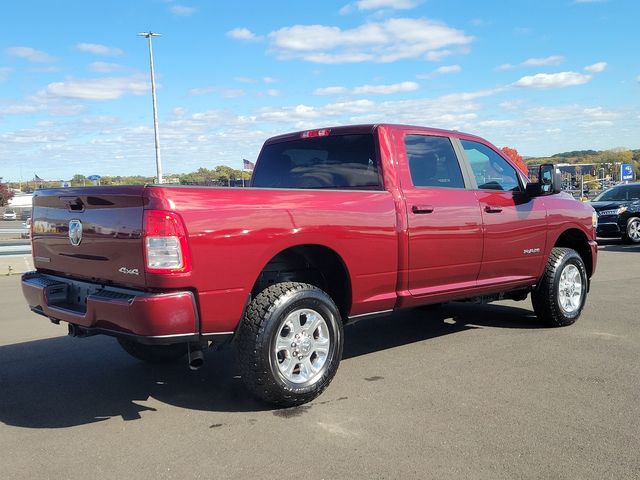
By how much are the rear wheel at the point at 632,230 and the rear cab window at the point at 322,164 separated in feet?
43.9

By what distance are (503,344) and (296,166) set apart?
2653mm

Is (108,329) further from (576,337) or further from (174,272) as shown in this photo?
(576,337)

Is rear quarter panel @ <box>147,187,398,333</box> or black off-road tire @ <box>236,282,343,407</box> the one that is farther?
black off-road tire @ <box>236,282,343,407</box>

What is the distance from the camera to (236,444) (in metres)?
3.59

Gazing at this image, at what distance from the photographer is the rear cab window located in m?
5.07

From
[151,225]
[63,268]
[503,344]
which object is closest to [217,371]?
[63,268]

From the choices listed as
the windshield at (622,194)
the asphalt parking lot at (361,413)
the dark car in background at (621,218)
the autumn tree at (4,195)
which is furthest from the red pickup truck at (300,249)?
the autumn tree at (4,195)

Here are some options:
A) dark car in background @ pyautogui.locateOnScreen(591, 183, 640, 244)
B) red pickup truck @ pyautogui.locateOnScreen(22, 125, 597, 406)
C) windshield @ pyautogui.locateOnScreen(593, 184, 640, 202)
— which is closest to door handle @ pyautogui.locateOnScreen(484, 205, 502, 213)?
red pickup truck @ pyautogui.locateOnScreen(22, 125, 597, 406)

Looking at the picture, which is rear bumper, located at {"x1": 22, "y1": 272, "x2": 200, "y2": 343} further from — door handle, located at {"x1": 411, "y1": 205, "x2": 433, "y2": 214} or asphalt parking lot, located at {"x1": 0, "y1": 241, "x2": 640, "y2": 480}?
door handle, located at {"x1": 411, "y1": 205, "x2": 433, "y2": 214}

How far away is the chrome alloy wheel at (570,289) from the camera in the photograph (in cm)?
650

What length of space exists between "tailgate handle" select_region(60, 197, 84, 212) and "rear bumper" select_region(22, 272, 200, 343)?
0.52 meters

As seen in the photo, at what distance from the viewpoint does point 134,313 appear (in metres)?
3.59

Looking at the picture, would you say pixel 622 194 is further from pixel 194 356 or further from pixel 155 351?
pixel 194 356

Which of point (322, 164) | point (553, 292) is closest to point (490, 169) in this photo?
point (553, 292)
